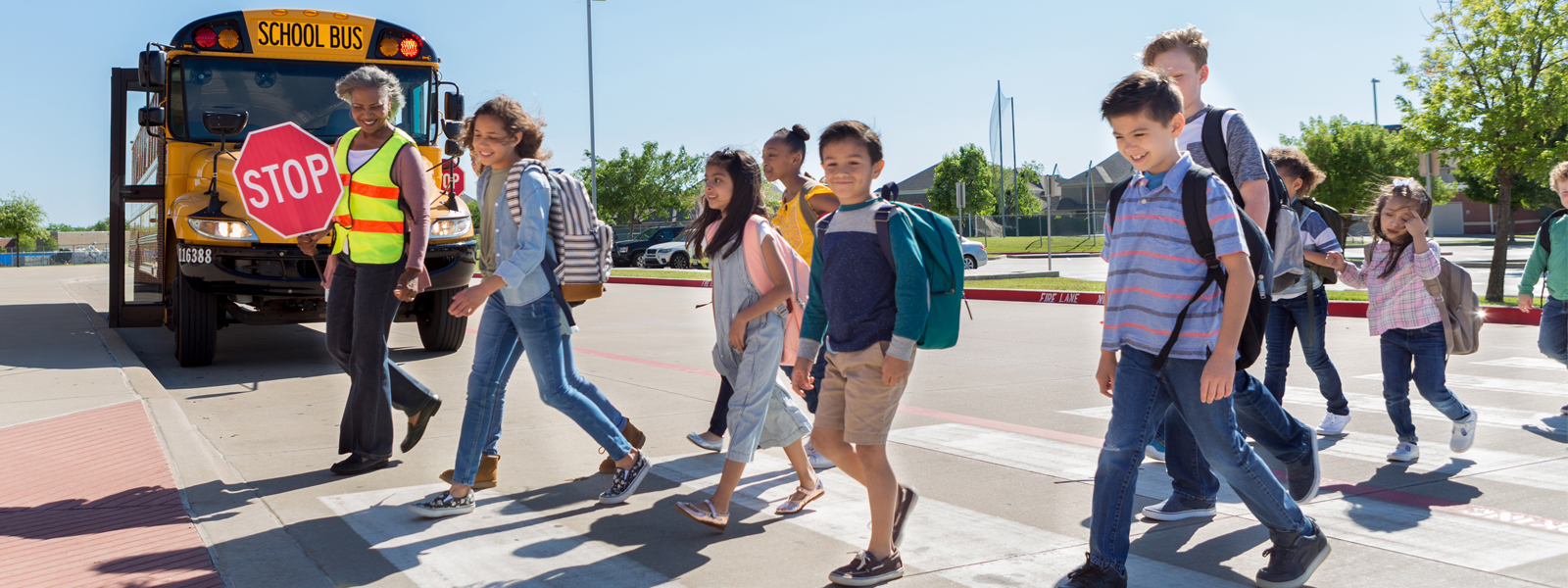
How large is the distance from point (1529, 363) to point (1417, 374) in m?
4.40

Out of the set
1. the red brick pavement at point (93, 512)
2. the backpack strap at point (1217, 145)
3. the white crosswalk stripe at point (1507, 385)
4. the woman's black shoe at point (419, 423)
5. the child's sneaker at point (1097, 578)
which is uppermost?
the backpack strap at point (1217, 145)

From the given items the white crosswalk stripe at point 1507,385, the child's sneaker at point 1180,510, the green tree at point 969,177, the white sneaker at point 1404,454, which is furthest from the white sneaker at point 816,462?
the green tree at point 969,177

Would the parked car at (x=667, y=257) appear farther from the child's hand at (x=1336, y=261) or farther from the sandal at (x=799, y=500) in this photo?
the sandal at (x=799, y=500)

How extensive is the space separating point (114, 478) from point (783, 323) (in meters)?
3.01

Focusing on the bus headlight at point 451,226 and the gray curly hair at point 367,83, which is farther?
the bus headlight at point 451,226

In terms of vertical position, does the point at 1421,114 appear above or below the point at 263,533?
above

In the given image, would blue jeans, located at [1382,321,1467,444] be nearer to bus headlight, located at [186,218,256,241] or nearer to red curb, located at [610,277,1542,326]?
red curb, located at [610,277,1542,326]

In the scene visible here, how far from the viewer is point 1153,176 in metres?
3.12

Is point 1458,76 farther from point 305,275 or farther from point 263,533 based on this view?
point 263,533

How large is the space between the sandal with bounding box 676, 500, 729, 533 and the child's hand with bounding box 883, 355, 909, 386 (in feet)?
3.30

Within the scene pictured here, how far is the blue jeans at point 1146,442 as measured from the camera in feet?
10.2

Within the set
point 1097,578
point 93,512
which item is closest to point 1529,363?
point 1097,578

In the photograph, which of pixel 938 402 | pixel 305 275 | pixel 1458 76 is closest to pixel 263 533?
pixel 938 402

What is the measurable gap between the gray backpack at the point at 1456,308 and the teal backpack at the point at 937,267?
10.1ft
